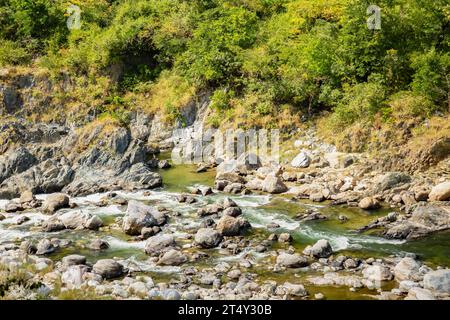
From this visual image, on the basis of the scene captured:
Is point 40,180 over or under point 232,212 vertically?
over

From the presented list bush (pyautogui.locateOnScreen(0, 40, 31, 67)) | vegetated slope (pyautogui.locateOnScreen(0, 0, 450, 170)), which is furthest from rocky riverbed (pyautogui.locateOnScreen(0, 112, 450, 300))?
bush (pyautogui.locateOnScreen(0, 40, 31, 67))

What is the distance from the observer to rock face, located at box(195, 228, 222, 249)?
55.7 ft

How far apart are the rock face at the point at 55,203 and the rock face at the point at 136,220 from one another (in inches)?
177

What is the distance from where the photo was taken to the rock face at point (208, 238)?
16969mm

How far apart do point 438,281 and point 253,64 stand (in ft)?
68.2

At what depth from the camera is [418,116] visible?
82.6 feet

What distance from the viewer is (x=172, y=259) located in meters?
15.7

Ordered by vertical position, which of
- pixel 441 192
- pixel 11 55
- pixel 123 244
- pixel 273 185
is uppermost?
pixel 11 55

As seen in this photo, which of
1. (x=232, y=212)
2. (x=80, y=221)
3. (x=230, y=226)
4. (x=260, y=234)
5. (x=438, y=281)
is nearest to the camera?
(x=438, y=281)

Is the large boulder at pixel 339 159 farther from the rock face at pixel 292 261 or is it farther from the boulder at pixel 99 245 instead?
the boulder at pixel 99 245

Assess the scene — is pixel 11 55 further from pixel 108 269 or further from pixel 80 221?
pixel 108 269

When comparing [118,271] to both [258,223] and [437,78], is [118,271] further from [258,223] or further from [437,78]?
[437,78]

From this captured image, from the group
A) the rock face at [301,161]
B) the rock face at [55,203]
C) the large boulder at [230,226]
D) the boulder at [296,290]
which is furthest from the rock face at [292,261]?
the rock face at [55,203]

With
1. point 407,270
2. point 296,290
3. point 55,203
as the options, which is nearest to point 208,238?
point 296,290
